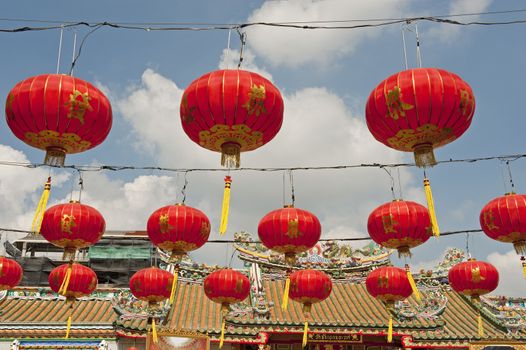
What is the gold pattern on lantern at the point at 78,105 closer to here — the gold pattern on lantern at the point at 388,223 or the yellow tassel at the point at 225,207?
the yellow tassel at the point at 225,207

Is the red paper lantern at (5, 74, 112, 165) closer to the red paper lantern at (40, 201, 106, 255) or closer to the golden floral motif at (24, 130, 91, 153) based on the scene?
the golden floral motif at (24, 130, 91, 153)

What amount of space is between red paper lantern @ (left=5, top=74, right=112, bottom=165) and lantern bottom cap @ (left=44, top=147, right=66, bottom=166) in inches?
4.4

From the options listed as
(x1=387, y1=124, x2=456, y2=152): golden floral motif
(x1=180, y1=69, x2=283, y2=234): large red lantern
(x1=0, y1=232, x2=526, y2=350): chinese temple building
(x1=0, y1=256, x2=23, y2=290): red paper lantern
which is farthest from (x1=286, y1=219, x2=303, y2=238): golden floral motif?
(x1=0, y1=256, x2=23, y2=290): red paper lantern

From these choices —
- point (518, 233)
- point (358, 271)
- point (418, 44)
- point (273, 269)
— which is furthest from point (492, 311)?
point (418, 44)

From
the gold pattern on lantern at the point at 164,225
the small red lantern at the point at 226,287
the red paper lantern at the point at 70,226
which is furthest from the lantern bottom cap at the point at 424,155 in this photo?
the small red lantern at the point at 226,287

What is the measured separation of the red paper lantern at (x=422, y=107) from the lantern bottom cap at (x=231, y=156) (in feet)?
4.44

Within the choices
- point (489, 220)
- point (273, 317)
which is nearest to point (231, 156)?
point (489, 220)

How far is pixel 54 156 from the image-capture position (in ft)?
16.4

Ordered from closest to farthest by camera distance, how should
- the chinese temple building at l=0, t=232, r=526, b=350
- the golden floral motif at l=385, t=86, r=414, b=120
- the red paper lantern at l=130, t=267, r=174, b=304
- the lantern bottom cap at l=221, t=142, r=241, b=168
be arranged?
1. the golden floral motif at l=385, t=86, r=414, b=120
2. the lantern bottom cap at l=221, t=142, r=241, b=168
3. the red paper lantern at l=130, t=267, r=174, b=304
4. the chinese temple building at l=0, t=232, r=526, b=350

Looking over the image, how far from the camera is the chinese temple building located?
496 inches

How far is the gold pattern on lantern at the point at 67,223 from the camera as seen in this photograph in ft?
23.6

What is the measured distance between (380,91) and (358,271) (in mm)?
12298

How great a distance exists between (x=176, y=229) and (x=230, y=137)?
9.99 feet

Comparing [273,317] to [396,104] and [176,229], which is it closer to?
[176,229]
